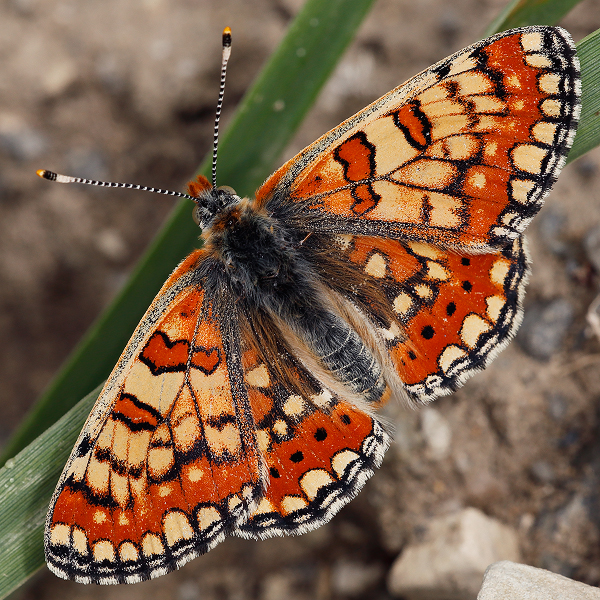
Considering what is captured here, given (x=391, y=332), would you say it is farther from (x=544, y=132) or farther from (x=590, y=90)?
(x=590, y=90)

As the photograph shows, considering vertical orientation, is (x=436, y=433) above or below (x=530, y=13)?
below

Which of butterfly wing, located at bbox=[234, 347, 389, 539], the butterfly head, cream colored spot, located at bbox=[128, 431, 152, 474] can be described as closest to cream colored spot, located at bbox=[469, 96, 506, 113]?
the butterfly head

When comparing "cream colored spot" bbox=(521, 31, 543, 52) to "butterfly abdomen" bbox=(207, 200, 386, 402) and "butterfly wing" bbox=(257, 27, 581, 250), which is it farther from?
"butterfly abdomen" bbox=(207, 200, 386, 402)

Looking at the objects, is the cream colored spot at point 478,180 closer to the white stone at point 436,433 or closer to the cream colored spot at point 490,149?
the cream colored spot at point 490,149

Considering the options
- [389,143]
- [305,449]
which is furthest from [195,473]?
[389,143]

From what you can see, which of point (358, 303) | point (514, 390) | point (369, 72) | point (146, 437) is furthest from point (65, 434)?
point (369, 72)
